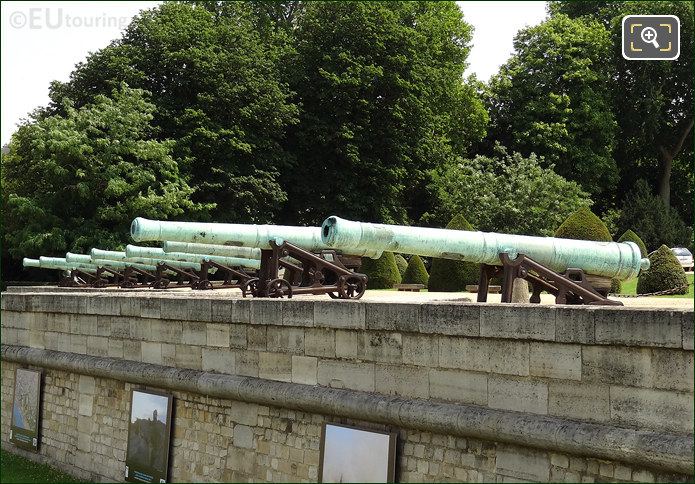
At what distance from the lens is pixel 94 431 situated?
1490 cm

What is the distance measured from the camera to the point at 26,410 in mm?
16922

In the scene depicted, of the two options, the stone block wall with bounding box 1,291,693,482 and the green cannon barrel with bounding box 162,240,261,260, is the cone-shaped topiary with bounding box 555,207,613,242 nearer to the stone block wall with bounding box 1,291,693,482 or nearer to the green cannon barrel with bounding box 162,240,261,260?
the green cannon barrel with bounding box 162,240,261,260

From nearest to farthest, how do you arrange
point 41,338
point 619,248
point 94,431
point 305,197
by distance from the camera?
1. point 619,248
2. point 94,431
3. point 41,338
4. point 305,197

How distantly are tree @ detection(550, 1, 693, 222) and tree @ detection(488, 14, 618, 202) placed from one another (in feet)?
3.41

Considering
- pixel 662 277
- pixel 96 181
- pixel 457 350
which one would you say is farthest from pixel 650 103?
pixel 457 350

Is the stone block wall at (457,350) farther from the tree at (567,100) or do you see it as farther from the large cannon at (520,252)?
the tree at (567,100)

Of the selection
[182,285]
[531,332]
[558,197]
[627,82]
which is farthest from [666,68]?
[531,332]

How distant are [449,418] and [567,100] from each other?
29.3m

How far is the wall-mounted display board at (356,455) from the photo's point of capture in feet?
31.2

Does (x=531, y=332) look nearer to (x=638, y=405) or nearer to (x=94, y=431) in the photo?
(x=638, y=405)

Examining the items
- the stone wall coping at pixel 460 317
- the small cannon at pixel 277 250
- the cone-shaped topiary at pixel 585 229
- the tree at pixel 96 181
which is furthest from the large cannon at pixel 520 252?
the tree at pixel 96 181

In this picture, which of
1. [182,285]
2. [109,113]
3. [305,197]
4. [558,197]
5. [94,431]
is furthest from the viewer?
[305,197]

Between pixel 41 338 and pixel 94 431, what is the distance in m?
2.66

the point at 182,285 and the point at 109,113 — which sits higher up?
the point at 109,113
